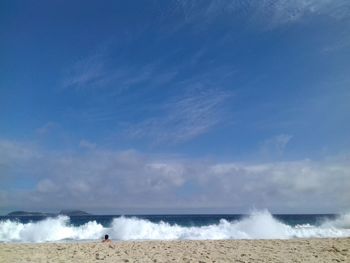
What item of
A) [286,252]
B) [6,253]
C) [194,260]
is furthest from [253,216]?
[6,253]

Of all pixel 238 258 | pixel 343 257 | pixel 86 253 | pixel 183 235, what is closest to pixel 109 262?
pixel 86 253

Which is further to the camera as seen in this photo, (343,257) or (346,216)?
(346,216)

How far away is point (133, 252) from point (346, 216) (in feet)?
128

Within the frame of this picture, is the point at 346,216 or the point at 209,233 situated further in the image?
the point at 346,216

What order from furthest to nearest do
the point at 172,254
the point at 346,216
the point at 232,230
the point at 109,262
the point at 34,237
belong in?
the point at 346,216 < the point at 232,230 < the point at 34,237 < the point at 172,254 < the point at 109,262

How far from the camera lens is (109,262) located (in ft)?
35.9

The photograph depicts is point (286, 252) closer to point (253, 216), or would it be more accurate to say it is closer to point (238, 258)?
point (238, 258)

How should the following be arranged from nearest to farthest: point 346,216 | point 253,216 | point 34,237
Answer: point 34,237 → point 253,216 → point 346,216

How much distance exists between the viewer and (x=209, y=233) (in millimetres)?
24734

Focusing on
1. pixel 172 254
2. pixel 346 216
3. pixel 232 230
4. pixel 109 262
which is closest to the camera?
pixel 109 262

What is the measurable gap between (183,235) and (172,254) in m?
Result: 12.5

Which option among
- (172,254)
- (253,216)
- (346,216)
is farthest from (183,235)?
(346,216)

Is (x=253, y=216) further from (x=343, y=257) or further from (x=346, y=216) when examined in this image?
(x=346, y=216)

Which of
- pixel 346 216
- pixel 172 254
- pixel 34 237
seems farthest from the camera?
pixel 346 216
